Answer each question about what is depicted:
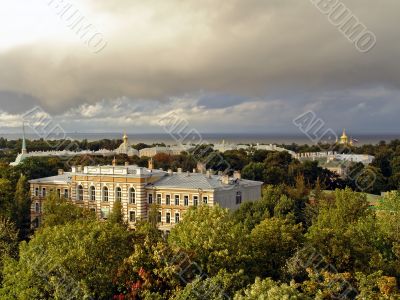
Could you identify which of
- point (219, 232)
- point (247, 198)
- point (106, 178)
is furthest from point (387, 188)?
point (219, 232)

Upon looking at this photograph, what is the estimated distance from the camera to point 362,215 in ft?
143

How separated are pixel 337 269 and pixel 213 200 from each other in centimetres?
2473

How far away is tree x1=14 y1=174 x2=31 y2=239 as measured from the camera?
57000mm

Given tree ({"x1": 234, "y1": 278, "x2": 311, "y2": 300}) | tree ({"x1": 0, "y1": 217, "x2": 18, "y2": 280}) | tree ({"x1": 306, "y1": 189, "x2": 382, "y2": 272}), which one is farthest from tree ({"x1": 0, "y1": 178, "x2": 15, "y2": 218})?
tree ({"x1": 234, "y1": 278, "x2": 311, "y2": 300})

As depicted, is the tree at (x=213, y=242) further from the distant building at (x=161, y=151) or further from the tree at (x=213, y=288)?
the distant building at (x=161, y=151)

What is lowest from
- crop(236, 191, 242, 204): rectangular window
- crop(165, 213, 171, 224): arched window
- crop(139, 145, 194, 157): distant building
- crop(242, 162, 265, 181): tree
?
crop(165, 213, 171, 224): arched window

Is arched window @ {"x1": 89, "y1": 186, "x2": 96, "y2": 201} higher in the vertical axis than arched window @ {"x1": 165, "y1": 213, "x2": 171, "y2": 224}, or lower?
higher

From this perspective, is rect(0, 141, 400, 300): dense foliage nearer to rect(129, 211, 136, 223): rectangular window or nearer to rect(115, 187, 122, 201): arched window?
rect(129, 211, 136, 223): rectangular window

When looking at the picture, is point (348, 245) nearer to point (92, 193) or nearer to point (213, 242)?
point (213, 242)

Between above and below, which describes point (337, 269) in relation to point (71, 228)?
below

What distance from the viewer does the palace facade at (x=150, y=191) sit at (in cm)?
5603

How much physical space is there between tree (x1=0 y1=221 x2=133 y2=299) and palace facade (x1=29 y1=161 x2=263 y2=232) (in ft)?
77.6

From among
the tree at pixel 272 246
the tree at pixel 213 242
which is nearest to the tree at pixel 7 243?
the tree at pixel 213 242

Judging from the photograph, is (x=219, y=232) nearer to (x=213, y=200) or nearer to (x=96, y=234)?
(x=96, y=234)
